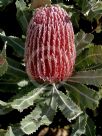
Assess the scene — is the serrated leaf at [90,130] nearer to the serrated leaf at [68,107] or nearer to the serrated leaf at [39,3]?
the serrated leaf at [68,107]

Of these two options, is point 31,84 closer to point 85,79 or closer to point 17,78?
point 17,78

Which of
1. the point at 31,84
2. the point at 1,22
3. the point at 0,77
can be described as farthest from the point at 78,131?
the point at 1,22

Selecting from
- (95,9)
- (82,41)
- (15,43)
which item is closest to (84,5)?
(95,9)

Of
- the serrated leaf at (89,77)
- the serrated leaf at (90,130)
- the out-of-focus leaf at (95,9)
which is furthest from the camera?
the out-of-focus leaf at (95,9)

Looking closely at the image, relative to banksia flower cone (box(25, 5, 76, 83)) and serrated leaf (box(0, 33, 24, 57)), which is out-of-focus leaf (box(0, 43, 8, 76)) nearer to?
banksia flower cone (box(25, 5, 76, 83))

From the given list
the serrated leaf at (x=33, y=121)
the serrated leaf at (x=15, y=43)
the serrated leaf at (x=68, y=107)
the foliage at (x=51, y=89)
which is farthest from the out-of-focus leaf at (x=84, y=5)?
the serrated leaf at (x=33, y=121)

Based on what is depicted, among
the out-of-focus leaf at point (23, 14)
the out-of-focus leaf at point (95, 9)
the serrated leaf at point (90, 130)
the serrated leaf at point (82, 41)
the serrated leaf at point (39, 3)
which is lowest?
the serrated leaf at point (90, 130)

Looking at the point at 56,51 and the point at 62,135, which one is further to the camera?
the point at 62,135
